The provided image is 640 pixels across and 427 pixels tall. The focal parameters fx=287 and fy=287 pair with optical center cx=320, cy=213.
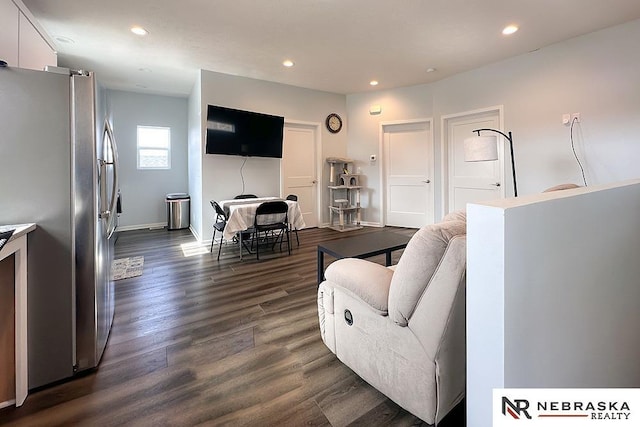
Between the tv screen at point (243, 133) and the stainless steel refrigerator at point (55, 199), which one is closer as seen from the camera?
the stainless steel refrigerator at point (55, 199)

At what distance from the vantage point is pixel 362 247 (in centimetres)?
245

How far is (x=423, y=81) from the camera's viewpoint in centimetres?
521

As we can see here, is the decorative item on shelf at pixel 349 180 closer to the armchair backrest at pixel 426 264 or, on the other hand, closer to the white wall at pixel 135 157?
the white wall at pixel 135 157

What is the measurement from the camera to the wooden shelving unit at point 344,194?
235 inches

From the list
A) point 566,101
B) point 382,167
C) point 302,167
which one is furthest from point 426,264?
point 382,167

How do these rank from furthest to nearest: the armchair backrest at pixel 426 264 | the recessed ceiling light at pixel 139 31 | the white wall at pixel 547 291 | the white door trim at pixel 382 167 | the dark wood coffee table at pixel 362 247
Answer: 1. the white door trim at pixel 382 167
2. the recessed ceiling light at pixel 139 31
3. the dark wood coffee table at pixel 362 247
4. the armchair backrest at pixel 426 264
5. the white wall at pixel 547 291

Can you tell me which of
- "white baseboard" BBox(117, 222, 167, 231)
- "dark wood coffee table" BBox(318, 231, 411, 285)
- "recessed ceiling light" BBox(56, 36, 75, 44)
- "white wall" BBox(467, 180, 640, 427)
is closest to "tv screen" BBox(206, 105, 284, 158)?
"recessed ceiling light" BBox(56, 36, 75, 44)

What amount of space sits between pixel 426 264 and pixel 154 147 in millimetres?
6480

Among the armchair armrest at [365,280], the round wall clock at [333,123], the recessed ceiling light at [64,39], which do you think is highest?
the recessed ceiling light at [64,39]

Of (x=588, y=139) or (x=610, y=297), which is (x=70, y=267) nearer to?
(x=610, y=297)

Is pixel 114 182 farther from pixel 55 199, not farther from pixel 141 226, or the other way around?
pixel 141 226

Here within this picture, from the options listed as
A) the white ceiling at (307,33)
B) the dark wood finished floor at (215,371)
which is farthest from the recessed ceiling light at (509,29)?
the dark wood finished floor at (215,371)

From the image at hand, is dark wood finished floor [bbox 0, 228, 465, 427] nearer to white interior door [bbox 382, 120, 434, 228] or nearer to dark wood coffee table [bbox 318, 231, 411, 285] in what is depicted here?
dark wood coffee table [bbox 318, 231, 411, 285]

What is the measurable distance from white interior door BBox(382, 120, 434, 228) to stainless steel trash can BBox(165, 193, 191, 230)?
417 cm
